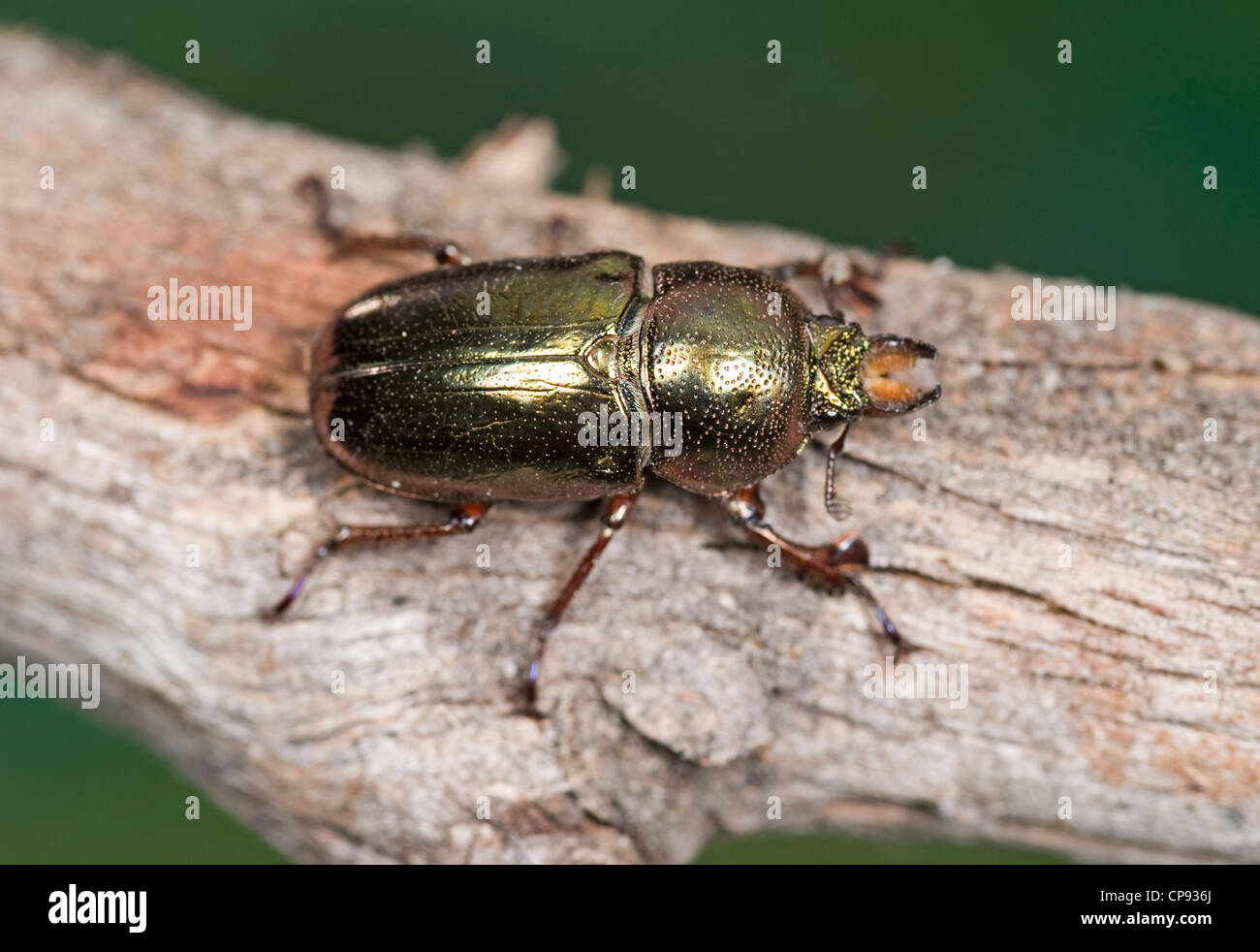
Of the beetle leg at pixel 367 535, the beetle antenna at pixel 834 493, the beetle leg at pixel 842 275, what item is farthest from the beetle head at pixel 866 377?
the beetle leg at pixel 367 535

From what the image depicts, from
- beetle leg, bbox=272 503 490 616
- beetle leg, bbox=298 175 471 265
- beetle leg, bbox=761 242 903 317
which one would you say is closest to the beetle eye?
beetle leg, bbox=761 242 903 317

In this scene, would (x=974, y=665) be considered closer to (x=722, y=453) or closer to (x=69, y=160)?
(x=722, y=453)

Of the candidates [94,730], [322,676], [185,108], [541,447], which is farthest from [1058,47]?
[94,730]

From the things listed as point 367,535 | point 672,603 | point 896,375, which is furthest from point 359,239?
point 896,375

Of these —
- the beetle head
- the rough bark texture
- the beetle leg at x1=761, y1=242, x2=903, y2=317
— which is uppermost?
the beetle leg at x1=761, y1=242, x2=903, y2=317

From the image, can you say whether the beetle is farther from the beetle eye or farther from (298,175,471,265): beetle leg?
(298,175,471,265): beetle leg
